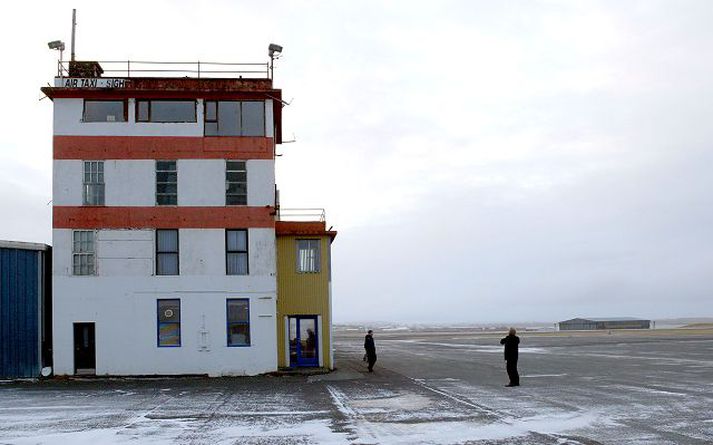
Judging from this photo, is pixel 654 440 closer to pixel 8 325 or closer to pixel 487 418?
pixel 487 418

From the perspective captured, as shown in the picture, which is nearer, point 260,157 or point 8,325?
point 8,325

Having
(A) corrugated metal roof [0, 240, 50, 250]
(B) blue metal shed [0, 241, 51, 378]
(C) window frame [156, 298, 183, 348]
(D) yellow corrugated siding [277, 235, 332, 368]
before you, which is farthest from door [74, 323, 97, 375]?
(D) yellow corrugated siding [277, 235, 332, 368]

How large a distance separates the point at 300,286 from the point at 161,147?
8.10 m

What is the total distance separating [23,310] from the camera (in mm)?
26531

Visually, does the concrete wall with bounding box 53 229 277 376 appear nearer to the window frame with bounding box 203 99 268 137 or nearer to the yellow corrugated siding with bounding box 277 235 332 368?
the yellow corrugated siding with bounding box 277 235 332 368

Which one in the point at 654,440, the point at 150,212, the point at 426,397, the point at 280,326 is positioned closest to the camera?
the point at 654,440

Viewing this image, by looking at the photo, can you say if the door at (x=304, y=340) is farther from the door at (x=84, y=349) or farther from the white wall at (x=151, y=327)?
the door at (x=84, y=349)

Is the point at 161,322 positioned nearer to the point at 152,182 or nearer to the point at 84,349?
the point at 84,349

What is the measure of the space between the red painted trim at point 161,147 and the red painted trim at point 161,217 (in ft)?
6.85

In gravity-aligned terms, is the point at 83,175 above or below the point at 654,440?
above

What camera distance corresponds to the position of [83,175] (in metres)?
27.7

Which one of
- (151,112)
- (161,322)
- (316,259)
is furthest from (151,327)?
(151,112)

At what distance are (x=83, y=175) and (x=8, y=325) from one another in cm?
626

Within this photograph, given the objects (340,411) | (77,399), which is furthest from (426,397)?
(77,399)
